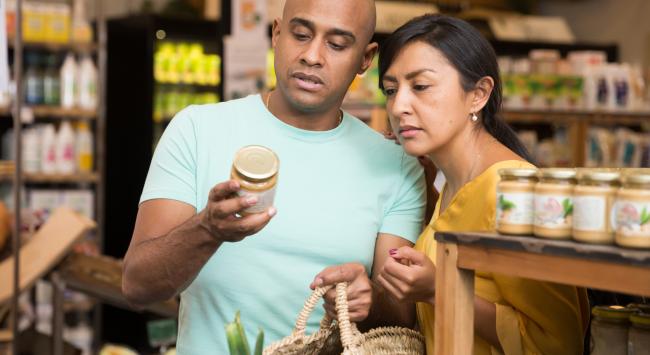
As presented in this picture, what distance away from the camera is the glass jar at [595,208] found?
5.31 feet

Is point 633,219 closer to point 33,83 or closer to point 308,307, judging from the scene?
point 308,307

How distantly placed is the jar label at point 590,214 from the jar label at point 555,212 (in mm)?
27

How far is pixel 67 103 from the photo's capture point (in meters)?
6.97

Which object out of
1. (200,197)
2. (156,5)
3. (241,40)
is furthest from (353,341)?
(156,5)

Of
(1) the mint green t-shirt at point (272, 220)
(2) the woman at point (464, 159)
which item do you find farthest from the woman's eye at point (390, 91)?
(1) the mint green t-shirt at point (272, 220)

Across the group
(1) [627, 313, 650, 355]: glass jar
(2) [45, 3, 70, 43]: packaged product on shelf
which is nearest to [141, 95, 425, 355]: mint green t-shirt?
(1) [627, 313, 650, 355]: glass jar

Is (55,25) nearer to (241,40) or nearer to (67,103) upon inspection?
(67,103)

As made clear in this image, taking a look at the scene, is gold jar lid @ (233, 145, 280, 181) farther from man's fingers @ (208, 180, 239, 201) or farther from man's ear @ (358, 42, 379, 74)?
man's ear @ (358, 42, 379, 74)

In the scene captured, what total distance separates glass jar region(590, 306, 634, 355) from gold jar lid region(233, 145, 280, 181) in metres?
0.72

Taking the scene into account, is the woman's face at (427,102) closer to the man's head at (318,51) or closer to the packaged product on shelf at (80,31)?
the man's head at (318,51)

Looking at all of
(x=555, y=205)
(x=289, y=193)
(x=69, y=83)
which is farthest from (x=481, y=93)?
(x=69, y=83)

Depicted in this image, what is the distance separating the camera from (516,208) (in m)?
1.73

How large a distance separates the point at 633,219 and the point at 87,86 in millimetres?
5927

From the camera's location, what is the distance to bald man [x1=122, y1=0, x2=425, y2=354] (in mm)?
2113
